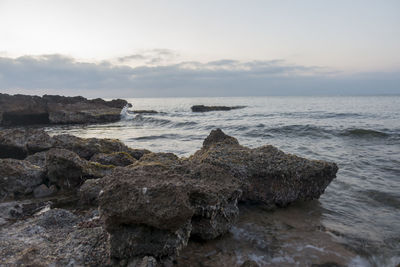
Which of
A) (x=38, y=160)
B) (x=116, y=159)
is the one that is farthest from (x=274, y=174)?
(x=38, y=160)

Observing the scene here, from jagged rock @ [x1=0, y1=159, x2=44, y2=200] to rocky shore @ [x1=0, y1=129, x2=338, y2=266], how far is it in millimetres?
20

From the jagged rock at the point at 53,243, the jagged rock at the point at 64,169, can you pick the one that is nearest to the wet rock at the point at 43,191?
the jagged rock at the point at 64,169

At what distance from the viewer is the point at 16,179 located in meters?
6.68

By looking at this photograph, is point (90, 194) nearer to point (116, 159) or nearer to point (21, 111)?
point (116, 159)

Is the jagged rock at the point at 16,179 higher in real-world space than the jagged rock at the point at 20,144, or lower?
lower

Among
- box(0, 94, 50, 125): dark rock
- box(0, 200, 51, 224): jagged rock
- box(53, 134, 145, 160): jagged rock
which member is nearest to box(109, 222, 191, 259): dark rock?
box(0, 200, 51, 224): jagged rock

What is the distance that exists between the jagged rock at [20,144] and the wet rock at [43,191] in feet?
12.3

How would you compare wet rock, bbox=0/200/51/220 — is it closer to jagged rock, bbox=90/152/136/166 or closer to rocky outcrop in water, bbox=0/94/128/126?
jagged rock, bbox=90/152/136/166

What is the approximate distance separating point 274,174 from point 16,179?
6.35m

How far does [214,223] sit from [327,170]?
3448mm

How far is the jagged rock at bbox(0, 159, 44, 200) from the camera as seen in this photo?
21.4 ft

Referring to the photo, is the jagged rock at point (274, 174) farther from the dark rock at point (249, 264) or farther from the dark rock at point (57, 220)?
the dark rock at point (57, 220)

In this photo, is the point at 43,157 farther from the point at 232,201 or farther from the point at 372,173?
the point at 372,173

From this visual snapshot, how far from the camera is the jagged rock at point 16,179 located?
21.4ft
